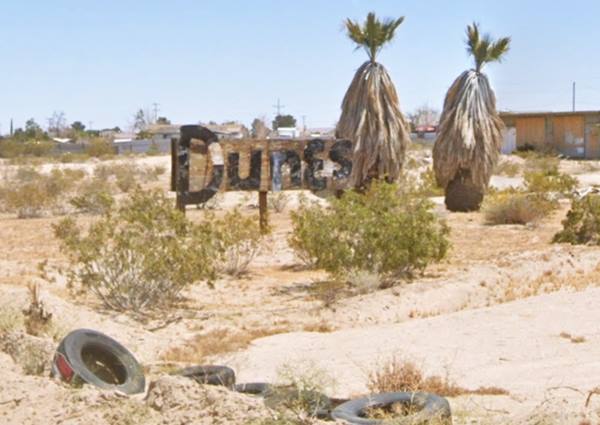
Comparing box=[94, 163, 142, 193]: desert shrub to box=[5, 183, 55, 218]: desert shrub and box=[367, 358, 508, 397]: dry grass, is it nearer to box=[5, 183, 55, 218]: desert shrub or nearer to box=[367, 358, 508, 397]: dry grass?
box=[5, 183, 55, 218]: desert shrub

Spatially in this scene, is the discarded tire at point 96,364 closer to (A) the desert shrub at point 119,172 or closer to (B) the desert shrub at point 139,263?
(B) the desert shrub at point 139,263

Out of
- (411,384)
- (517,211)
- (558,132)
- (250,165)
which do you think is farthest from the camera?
(558,132)

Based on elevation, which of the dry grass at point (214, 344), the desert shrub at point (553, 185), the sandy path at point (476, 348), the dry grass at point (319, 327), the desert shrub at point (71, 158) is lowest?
the dry grass at point (319, 327)

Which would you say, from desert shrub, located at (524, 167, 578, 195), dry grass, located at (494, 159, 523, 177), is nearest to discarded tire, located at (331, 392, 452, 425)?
desert shrub, located at (524, 167, 578, 195)

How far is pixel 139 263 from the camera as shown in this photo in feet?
48.9

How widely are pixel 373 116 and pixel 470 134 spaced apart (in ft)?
8.65

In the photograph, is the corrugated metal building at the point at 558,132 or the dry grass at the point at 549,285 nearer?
the dry grass at the point at 549,285

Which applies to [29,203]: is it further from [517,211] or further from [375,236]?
[375,236]

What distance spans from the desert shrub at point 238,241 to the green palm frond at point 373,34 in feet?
36.7

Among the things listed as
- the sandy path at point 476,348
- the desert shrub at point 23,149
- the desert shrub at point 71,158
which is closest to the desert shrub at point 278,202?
the sandy path at point 476,348

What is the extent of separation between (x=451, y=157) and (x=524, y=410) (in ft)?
68.8

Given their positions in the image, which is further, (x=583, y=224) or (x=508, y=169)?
(x=508, y=169)

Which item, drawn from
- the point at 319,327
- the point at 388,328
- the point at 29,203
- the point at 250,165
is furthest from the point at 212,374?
the point at 29,203

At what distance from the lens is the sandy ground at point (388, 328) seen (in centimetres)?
850
